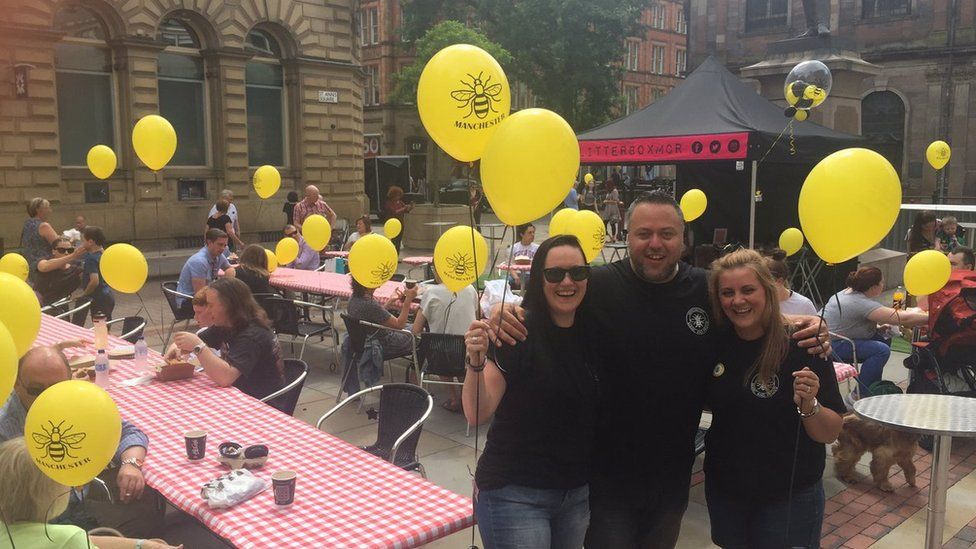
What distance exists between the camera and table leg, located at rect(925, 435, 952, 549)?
3.60m

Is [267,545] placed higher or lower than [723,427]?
lower

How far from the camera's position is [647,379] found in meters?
2.53

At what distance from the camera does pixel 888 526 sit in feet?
15.4

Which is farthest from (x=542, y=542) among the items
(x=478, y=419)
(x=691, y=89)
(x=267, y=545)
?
(x=691, y=89)

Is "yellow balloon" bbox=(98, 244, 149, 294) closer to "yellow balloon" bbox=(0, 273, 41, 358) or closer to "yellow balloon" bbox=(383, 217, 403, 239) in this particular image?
"yellow balloon" bbox=(0, 273, 41, 358)

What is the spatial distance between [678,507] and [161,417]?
9.44ft

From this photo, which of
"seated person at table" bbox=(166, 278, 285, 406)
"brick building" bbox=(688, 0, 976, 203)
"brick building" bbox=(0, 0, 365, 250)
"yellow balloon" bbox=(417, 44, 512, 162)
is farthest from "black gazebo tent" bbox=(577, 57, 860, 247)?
"brick building" bbox=(688, 0, 976, 203)

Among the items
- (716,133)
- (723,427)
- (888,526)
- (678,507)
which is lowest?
(888,526)

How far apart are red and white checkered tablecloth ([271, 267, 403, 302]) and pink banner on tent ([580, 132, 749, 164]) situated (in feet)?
12.2

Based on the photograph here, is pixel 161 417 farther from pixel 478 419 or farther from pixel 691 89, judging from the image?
pixel 691 89

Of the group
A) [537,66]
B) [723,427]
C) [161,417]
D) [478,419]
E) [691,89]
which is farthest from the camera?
[537,66]

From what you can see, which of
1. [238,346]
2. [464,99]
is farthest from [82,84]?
[464,99]

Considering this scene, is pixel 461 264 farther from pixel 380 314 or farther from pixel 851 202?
pixel 851 202

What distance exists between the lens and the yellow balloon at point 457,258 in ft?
17.2
